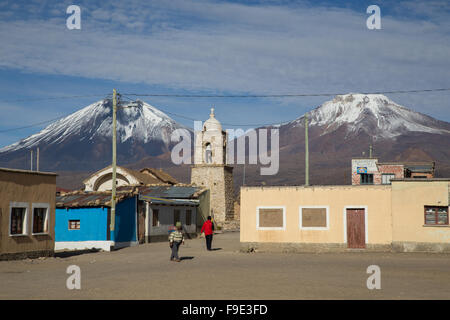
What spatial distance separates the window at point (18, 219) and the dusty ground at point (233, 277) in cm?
145

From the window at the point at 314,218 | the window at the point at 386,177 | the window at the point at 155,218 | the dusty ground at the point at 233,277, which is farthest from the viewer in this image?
the window at the point at 386,177

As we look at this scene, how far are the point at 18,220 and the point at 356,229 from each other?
14.7 meters

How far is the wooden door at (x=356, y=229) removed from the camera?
28406 millimetres

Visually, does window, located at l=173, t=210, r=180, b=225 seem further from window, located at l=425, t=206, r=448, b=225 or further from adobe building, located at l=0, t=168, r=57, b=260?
window, located at l=425, t=206, r=448, b=225

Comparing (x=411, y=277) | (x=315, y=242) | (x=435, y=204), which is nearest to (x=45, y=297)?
(x=411, y=277)

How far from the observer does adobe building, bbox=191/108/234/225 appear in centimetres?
5816

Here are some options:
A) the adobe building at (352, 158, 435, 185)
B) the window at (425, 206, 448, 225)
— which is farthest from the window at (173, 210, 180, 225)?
the adobe building at (352, 158, 435, 185)

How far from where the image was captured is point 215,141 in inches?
2340

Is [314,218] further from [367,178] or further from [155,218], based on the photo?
[367,178]

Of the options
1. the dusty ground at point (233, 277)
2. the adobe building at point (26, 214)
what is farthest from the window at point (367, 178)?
the adobe building at point (26, 214)

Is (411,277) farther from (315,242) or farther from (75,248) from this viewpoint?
(75,248)

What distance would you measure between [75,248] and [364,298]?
76.9ft

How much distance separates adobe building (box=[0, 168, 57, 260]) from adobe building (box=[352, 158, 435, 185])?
3576 centimetres

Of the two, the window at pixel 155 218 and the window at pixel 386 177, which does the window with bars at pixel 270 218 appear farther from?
the window at pixel 386 177
